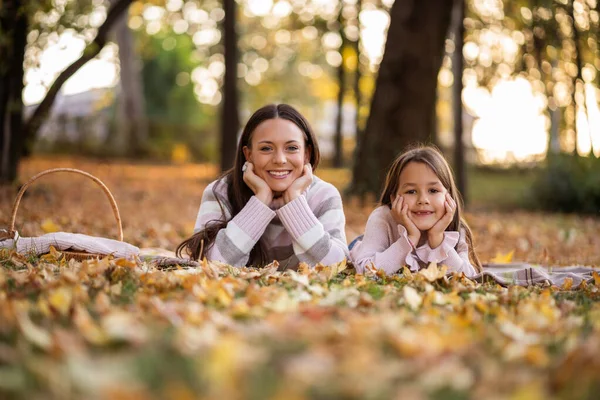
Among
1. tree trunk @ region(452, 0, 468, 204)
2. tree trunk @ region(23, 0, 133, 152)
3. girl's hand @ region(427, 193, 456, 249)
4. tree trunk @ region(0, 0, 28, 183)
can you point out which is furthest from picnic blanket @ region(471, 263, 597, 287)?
tree trunk @ region(452, 0, 468, 204)

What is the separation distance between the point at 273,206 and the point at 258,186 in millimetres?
188

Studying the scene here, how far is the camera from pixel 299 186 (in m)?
3.96

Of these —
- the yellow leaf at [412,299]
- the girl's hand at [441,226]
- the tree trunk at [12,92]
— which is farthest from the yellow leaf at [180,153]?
the yellow leaf at [412,299]

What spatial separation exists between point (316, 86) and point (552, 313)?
101 feet

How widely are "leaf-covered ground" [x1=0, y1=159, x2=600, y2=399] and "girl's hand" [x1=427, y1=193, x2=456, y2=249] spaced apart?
0.39 meters

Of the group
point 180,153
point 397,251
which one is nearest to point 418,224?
point 397,251

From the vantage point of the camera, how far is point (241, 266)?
3.87 meters

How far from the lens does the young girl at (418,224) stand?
12.2 ft

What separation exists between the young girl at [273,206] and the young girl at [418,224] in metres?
0.24

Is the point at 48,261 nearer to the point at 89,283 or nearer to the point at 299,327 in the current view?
the point at 89,283

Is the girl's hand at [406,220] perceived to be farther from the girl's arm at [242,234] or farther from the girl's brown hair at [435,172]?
the girl's arm at [242,234]

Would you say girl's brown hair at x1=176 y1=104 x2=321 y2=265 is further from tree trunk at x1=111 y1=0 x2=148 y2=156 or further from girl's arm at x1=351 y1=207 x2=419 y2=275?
tree trunk at x1=111 y1=0 x2=148 y2=156

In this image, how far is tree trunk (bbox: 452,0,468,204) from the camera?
11977 mm

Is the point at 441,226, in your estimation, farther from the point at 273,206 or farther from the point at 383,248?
the point at 273,206
